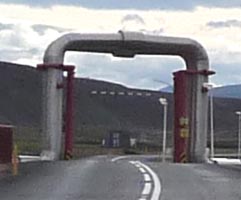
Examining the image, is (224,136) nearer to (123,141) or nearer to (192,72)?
(123,141)

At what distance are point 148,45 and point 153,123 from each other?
13346 cm

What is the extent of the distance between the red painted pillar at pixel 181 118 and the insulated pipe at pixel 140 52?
1.42 ft

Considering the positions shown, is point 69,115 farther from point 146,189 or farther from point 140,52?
point 146,189

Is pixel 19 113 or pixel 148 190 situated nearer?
pixel 148 190

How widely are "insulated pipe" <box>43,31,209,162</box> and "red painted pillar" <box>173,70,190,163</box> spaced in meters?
0.43

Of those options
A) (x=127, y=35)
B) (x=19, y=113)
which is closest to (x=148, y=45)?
(x=127, y=35)

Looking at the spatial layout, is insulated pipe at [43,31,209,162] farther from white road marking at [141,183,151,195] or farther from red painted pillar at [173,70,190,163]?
white road marking at [141,183,151,195]

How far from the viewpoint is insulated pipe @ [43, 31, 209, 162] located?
60.0 m

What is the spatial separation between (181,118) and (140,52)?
4769mm

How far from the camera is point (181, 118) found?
2451 inches

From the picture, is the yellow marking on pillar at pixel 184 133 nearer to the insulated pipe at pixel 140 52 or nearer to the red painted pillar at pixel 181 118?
the red painted pillar at pixel 181 118

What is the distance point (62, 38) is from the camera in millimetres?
61344

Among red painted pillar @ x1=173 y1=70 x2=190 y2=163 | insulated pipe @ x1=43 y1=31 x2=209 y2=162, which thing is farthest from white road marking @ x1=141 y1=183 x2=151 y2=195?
red painted pillar @ x1=173 y1=70 x2=190 y2=163

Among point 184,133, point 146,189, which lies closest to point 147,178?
point 146,189
